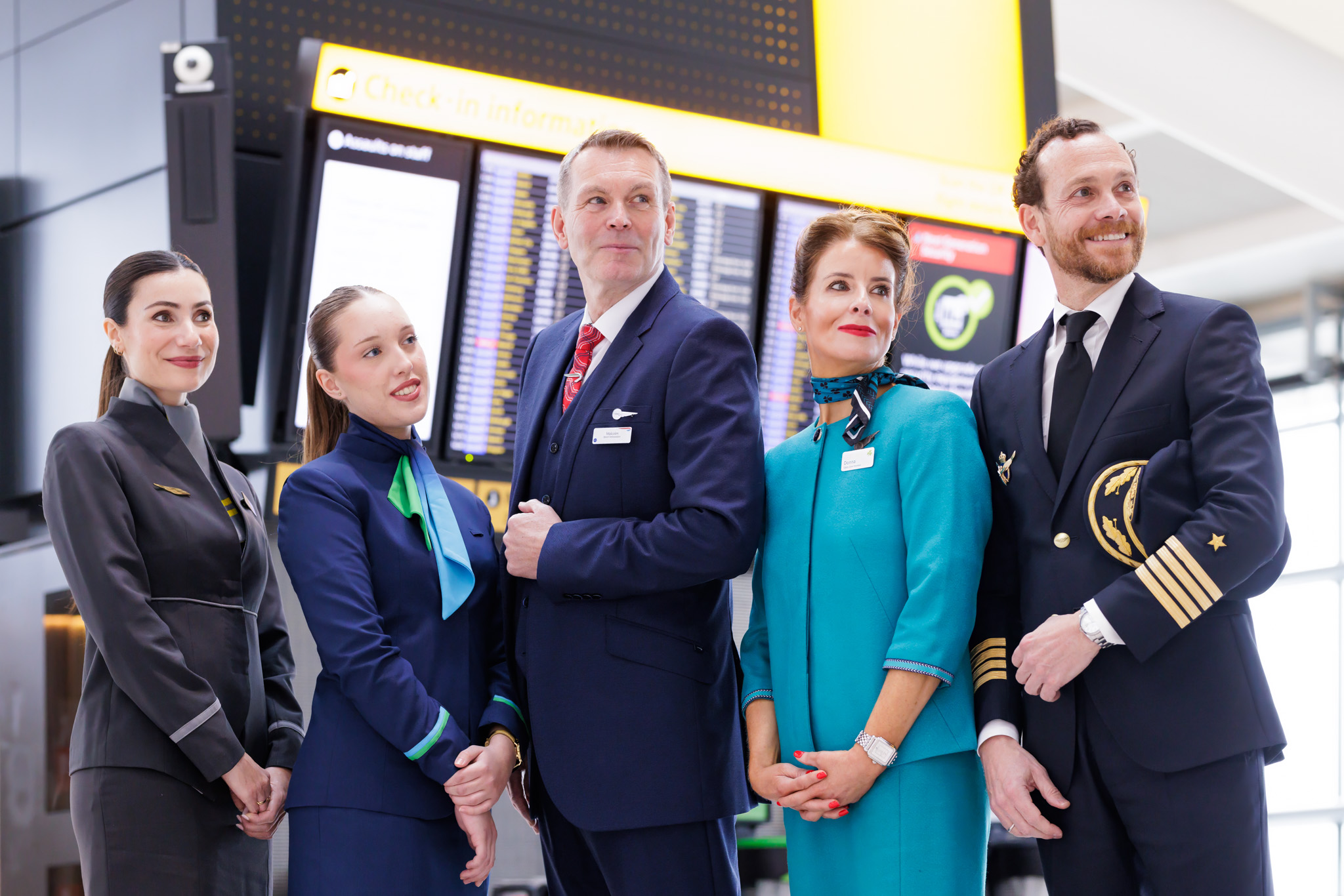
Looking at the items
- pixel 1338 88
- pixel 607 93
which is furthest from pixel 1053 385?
pixel 1338 88

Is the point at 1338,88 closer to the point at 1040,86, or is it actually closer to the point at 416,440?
the point at 1040,86

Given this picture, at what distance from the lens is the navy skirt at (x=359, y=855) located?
1990 millimetres

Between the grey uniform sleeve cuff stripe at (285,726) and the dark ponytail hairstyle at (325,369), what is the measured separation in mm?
521

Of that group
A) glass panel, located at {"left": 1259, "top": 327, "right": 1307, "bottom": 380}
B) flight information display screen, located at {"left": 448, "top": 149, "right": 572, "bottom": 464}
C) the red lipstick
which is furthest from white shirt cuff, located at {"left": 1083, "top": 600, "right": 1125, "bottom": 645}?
glass panel, located at {"left": 1259, "top": 327, "right": 1307, "bottom": 380}

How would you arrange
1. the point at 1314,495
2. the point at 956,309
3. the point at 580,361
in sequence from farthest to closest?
the point at 1314,495 → the point at 956,309 → the point at 580,361

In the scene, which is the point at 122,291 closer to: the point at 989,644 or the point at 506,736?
the point at 506,736

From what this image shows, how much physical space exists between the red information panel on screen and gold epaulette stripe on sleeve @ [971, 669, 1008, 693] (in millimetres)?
2841

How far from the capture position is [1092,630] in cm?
189

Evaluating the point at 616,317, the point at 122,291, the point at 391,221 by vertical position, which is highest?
the point at 391,221

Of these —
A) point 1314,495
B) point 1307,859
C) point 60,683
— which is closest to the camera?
point 60,683

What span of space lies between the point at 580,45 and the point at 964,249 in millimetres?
1662

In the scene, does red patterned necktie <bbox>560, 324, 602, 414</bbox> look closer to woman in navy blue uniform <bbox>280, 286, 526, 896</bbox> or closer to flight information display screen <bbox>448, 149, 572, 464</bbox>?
woman in navy blue uniform <bbox>280, 286, 526, 896</bbox>

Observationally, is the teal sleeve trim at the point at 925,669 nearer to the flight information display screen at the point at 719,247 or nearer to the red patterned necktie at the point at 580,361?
the red patterned necktie at the point at 580,361

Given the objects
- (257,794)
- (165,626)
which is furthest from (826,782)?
(165,626)
